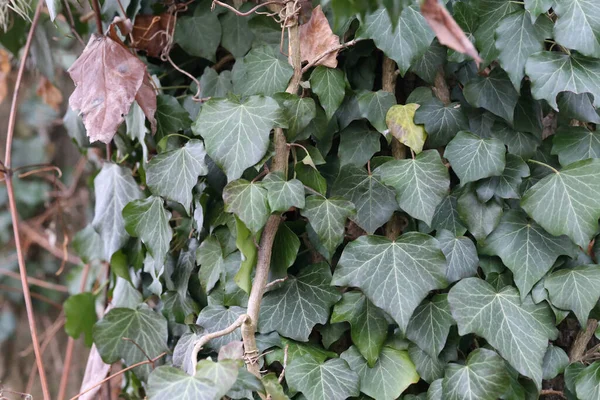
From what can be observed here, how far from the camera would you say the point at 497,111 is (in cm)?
97

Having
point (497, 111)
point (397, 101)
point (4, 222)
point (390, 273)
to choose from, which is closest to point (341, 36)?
point (397, 101)

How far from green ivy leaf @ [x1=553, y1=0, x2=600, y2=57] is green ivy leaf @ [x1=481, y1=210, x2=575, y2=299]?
0.87 feet

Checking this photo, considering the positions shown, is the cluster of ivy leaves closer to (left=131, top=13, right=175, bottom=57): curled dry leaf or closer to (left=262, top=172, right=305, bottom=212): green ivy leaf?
(left=262, top=172, right=305, bottom=212): green ivy leaf

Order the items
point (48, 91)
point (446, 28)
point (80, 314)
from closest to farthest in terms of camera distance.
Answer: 1. point (446, 28)
2. point (80, 314)
3. point (48, 91)

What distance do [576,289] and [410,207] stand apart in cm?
28

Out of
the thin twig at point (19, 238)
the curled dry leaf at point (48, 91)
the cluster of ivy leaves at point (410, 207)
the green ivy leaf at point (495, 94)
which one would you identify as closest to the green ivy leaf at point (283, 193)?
the cluster of ivy leaves at point (410, 207)

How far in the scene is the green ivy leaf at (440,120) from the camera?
99 centimetres

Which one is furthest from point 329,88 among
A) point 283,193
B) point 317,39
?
point 283,193

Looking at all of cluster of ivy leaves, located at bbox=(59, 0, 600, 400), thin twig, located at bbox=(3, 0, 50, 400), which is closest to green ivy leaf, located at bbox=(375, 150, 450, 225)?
cluster of ivy leaves, located at bbox=(59, 0, 600, 400)

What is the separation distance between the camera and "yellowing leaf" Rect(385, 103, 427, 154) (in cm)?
98

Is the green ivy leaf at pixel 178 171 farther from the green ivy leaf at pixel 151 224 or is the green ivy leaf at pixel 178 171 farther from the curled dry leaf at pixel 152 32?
the curled dry leaf at pixel 152 32

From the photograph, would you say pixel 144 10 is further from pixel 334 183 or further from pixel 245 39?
pixel 334 183

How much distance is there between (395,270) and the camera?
36.0 inches

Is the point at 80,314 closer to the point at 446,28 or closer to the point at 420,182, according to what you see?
the point at 420,182
